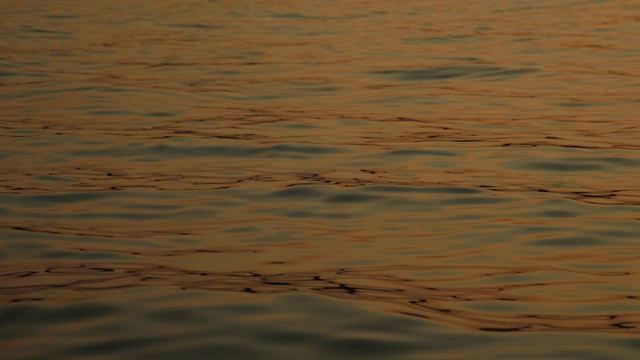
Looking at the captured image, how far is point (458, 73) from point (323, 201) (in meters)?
4.51

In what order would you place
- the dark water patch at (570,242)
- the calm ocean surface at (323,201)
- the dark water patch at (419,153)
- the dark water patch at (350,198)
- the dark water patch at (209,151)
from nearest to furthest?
the calm ocean surface at (323,201), the dark water patch at (570,242), the dark water patch at (350,198), the dark water patch at (419,153), the dark water patch at (209,151)

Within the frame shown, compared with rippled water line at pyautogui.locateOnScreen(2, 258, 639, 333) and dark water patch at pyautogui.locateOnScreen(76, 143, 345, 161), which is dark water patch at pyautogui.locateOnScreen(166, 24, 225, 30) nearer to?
dark water patch at pyautogui.locateOnScreen(76, 143, 345, 161)

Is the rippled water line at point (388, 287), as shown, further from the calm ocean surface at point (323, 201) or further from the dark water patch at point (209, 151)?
the dark water patch at point (209, 151)

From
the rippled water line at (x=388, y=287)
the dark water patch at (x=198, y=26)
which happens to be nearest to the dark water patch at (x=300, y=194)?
the rippled water line at (x=388, y=287)

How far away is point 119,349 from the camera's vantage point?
154 inches

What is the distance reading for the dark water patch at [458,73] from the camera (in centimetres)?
995

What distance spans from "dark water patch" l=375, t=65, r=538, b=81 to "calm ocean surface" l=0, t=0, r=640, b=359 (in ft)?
0.16

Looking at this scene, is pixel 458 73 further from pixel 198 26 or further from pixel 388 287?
pixel 388 287

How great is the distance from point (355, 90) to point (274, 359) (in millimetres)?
5791

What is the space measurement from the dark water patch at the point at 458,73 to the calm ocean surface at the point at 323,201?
0.05 meters

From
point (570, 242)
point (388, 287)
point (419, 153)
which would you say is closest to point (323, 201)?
point (419, 153)

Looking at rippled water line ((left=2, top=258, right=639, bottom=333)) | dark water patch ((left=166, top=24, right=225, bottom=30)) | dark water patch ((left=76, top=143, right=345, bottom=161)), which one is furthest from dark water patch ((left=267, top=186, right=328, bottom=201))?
dark water patch ((left=166, top=24, right=225, bottom=30))

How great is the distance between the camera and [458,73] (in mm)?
10195

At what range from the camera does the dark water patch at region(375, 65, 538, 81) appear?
392 inches
